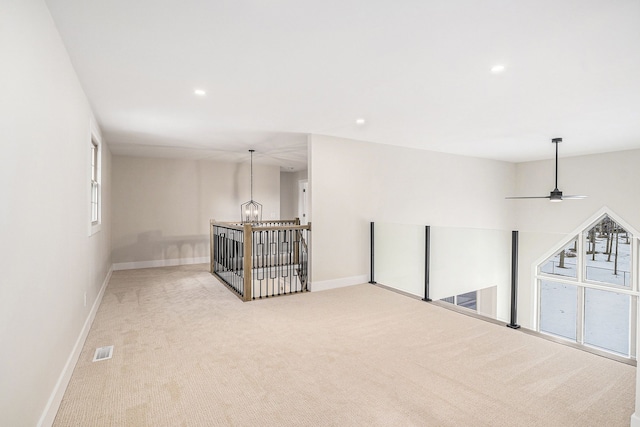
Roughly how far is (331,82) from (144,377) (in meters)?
2.82

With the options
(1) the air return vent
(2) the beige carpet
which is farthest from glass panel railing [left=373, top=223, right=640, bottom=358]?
(1) the air return vent

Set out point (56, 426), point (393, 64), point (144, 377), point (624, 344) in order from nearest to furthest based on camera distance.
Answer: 1. point (56, 426)
2. point (144, 377)
3. point (393, 64)
4. point (624, 344)

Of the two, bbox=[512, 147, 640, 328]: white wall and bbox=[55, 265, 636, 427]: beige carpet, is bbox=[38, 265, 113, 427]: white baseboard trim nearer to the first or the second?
bbox=[55, 265, 636, 427]: beige carpet

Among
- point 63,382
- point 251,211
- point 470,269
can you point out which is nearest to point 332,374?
point 63,382

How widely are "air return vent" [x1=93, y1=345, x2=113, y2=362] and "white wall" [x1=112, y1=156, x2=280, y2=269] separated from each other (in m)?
4.17

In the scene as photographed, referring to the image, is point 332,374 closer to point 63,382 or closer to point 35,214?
point 63,382

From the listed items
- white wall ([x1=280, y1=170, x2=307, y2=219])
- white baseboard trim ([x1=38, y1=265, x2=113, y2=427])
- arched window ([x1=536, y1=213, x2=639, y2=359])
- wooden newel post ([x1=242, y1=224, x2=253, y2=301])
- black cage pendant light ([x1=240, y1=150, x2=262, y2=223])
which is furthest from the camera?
white wall ([x1=280, y1=170, x2=307, y2=219])

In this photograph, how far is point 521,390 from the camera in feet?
7.16

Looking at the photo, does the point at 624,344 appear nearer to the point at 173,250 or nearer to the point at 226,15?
the point at 226,15

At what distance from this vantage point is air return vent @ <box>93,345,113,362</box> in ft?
8.64

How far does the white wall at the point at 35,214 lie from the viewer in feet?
4.31

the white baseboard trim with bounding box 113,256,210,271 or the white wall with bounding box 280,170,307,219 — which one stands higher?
the white wall with bounding box 280,170,307,219

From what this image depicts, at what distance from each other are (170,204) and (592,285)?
28.5ft

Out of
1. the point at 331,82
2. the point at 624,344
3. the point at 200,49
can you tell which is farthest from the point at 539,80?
the point at 624,344
